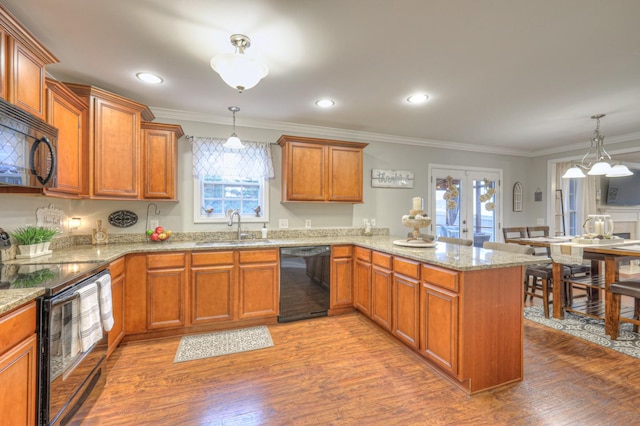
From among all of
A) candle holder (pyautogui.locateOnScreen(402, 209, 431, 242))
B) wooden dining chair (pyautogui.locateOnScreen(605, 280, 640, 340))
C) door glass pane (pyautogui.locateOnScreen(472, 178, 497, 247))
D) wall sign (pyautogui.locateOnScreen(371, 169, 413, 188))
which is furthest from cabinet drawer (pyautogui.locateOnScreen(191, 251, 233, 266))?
door glass pane (pyautogui.locateOnScreen(472, 178, 497, 247))

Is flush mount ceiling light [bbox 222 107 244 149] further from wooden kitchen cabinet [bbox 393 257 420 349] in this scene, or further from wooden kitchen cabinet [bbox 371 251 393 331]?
wooden kitchen cabinet [bbox 393 257 420 349]

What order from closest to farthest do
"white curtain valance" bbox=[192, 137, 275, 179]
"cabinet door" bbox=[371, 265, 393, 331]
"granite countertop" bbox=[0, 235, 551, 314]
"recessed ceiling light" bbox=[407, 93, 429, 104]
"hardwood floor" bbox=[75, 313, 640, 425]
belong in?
"granite countertop" bbox=[0, 235, 551, 314] < "hardwood floor" bbox=[75, 313, 640, 425] < "cabinet door" bbox=[371, 265, 393, 331] < "recessed ceiling light" bbox=[407, 93, 429, 104] < "white curtain valance" bbox=[192, 137, 275, 179]

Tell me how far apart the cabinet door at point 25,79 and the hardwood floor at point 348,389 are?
1.92 meters

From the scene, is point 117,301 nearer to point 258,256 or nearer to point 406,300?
point 258,256

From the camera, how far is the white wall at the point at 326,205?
117 inches

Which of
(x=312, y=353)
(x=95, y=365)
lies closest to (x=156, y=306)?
(x=95, y=365)

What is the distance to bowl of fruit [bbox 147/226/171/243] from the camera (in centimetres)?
319

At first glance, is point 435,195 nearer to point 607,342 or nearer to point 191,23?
point 607,342

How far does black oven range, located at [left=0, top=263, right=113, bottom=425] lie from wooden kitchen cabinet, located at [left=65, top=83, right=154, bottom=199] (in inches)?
39.5

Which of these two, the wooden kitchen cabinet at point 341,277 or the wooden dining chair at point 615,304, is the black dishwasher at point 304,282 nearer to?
the wooden kitchen cabinet at point 341,277

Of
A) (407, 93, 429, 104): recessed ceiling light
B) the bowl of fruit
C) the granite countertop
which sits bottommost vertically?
the granite countertop

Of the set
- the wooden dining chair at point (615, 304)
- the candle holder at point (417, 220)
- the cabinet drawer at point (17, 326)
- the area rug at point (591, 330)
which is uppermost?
the candle holder at point (417, 220)

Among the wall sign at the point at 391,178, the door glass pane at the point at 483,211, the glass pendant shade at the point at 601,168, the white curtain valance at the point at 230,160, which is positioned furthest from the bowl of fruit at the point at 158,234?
the glass pendant shade at the point at 601,168

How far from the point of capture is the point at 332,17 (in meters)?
1.75
